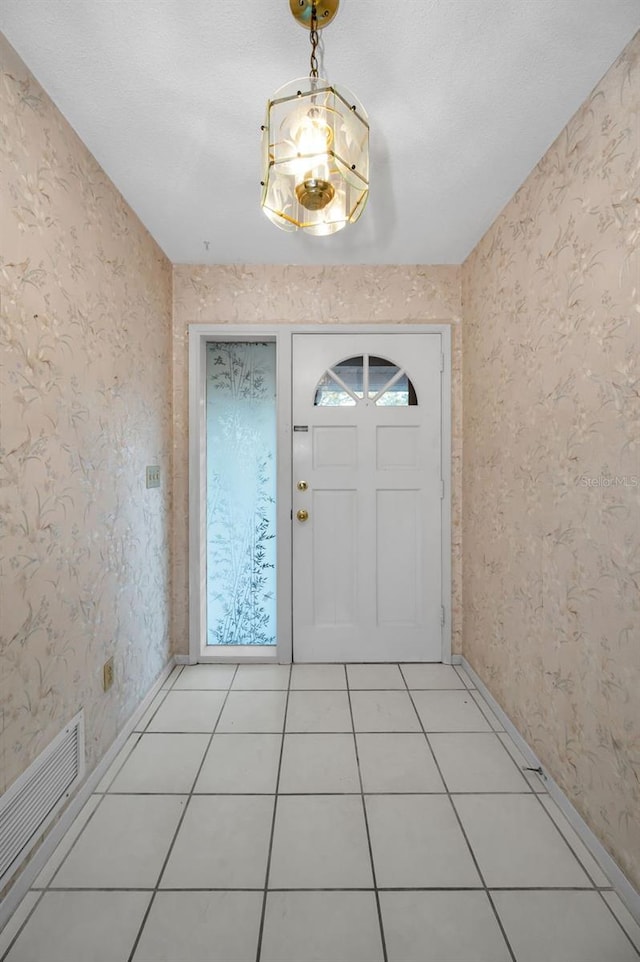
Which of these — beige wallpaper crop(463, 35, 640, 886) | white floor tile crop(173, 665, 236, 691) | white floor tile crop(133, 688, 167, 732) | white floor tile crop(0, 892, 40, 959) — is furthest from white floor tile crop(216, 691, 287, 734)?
beige wallpaper crop(463, 35, 640, 886)

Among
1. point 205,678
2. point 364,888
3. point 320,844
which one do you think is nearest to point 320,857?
point 320,844

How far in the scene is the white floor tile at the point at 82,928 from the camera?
1.06 metres

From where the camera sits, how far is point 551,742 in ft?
5.20

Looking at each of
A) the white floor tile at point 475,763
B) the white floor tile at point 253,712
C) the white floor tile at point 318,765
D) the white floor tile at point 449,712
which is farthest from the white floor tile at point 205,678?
the white floor tile at point 475,763

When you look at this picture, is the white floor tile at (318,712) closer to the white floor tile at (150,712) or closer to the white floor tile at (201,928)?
the white floor tile at (150,712)

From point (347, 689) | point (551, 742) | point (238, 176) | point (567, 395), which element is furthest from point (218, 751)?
point (238, 176)

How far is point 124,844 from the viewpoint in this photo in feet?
4.46

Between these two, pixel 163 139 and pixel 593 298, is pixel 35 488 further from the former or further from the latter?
pixel 593 298

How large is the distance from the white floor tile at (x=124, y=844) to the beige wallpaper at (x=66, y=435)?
0.25 metres

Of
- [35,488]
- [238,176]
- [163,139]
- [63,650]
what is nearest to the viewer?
[35,488]

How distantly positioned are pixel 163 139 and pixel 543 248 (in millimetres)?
1440

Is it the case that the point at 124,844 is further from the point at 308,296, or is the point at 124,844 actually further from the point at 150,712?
the point at 308,296

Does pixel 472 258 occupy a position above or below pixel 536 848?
above

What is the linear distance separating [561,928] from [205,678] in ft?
5.82
